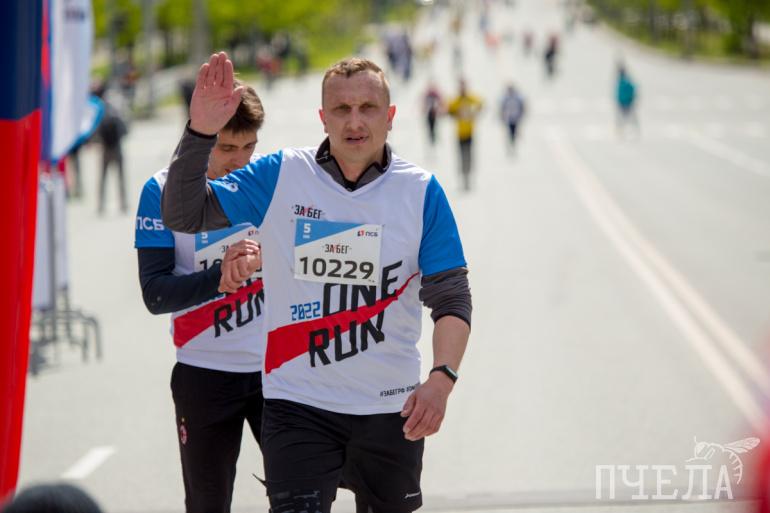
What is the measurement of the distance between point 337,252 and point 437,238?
13.0 inches

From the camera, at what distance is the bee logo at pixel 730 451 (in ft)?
27.7

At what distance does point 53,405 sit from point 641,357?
4.71 metres

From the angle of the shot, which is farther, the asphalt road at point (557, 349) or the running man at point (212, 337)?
the asphalt road at point (557, 349)

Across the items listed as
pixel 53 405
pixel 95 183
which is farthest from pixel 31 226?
pixel 95 183

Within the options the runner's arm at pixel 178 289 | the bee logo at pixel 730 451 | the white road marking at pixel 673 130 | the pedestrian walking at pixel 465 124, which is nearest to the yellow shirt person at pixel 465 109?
the pedestrian walking at pixel 465 124

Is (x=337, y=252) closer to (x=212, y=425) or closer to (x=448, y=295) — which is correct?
(x=448, y=295)

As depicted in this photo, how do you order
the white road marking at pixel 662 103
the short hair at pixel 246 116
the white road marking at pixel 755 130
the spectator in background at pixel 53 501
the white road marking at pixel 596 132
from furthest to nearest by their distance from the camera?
the white road marking at pixel 662 103 → the white road marking at pixel 596 132 → the white road marking at pixel 755 130 → the short hair at pixel 246 116 → the spectator in background at pixel 53 501

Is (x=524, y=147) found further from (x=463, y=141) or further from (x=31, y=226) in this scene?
(x=31, y=226)

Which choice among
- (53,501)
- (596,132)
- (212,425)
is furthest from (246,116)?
(596,132)

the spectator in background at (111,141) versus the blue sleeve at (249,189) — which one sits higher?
the blue sleeve at (249,189)

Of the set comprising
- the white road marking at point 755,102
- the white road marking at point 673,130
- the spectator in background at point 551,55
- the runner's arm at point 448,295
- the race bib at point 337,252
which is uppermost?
the race bib at point 337,252

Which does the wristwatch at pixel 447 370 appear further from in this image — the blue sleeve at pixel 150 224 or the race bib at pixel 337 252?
the blue sleeve at pixel 150 224

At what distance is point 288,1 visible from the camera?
86438 millimetres

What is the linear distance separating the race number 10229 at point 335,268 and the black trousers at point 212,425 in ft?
3.02
